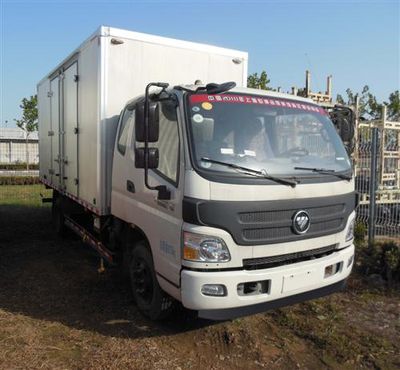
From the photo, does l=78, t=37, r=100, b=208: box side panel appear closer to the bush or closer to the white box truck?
the white box truck

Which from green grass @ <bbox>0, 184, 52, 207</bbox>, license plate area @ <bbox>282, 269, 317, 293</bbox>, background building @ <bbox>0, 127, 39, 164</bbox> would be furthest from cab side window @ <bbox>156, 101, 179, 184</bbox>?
background building @ <bbox>0, 127, 39, 164</bbox>

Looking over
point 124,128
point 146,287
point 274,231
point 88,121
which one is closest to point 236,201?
point 274,231

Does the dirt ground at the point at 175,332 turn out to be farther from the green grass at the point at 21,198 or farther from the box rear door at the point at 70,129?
the green grass at the point at 21,198

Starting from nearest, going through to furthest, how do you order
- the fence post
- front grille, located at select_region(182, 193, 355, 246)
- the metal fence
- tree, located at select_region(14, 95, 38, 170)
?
1. front grille, located at select_region(182, 193, 355, 246)
2. the fence post
3. the metal fence
4. tree, located at select_region(14, 95, 38, 170)

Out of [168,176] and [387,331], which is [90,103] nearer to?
[168,176]

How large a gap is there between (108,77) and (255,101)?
6.06 ft

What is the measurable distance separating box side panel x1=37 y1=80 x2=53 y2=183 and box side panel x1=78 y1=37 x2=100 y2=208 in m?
2.61

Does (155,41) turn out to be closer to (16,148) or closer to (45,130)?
(45,130)

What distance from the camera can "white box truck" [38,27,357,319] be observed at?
3.21 meters

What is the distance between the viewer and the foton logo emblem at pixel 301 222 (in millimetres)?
3449

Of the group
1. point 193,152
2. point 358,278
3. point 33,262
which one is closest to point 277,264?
point 193,152

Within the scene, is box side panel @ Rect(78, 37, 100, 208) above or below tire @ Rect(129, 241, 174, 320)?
above

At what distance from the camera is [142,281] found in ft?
13.8

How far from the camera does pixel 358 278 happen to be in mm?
5566
